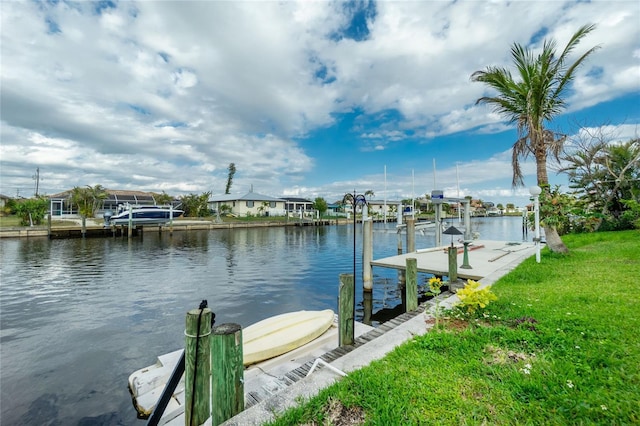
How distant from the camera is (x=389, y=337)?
4758 mm

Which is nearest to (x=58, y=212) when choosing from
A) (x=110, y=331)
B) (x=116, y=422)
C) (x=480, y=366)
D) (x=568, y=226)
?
(x=110, y=331)

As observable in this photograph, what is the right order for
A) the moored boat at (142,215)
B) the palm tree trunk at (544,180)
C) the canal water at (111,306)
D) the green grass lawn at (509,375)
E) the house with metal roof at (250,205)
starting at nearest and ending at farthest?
the green grass lawn at (509,375) → the canal water at (111,306) → the palm tree trunk at (544,180) → the moored boat at (142,215) → the house with metal roof at (250,205)

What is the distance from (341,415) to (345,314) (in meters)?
2.13

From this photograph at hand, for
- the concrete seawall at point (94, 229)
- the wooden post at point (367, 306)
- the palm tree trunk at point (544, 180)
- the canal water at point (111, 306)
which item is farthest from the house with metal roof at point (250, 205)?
the palm tree trunk at point (544, 180)

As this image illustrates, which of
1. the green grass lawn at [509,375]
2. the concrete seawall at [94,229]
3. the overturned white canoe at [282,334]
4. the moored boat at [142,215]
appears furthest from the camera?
the moored boat at [142,215]

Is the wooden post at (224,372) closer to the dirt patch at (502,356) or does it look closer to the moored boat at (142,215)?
the dirt patch at (502,356)

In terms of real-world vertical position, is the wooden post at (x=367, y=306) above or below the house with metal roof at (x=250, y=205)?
below

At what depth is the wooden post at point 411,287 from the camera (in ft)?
21.9

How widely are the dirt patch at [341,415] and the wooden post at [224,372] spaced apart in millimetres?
866

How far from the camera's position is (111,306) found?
9977 millimetres

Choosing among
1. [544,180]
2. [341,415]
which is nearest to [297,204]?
[544,180]

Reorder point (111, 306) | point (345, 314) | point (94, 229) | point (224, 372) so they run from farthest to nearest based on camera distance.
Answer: point (94, 229), point (111, 306), point (345, 314), point (224, 372)

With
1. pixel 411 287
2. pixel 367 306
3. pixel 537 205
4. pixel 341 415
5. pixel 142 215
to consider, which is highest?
pixel 142 215

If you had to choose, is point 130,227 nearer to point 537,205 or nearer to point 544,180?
point 537,205
